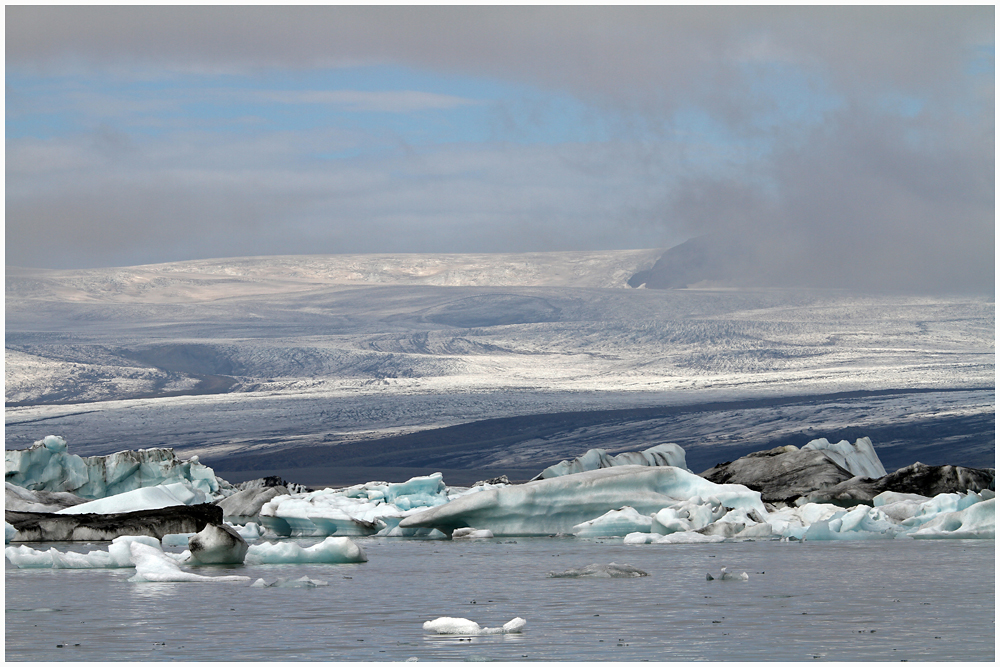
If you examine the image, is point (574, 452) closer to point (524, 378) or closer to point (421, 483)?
point (524, 378)

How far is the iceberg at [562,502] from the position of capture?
68.8 feet

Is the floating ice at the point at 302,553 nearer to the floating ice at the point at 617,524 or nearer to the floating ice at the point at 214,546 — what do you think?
the floating ice at the point at 214,546

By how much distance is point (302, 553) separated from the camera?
14.9 meters

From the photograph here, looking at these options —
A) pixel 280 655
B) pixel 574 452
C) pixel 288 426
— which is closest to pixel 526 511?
pixel 280 655

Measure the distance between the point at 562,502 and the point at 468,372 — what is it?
Answer: 265ft

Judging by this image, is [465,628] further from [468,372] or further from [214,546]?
[468,372]

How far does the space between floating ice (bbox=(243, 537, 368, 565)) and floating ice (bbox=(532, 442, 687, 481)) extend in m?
11.5

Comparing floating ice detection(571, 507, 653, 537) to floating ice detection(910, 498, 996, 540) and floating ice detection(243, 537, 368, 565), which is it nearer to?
floating ice detection(910, 498, 996, 540)

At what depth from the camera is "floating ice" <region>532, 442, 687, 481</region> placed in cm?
2729

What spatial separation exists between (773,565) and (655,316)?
109 m

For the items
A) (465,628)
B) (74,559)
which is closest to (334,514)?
(74,559)

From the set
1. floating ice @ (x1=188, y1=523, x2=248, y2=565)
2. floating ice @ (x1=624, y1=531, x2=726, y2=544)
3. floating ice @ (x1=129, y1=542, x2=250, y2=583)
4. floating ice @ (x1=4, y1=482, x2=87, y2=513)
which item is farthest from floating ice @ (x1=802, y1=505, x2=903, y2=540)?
floating ice @ (x1=4, y1=482, x2=87, y2=513)

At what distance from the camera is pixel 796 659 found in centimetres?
722

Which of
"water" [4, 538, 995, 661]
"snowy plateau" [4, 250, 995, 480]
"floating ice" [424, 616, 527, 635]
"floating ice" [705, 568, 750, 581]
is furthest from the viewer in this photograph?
"snowy plateau" [4, 250, 995, 480]
